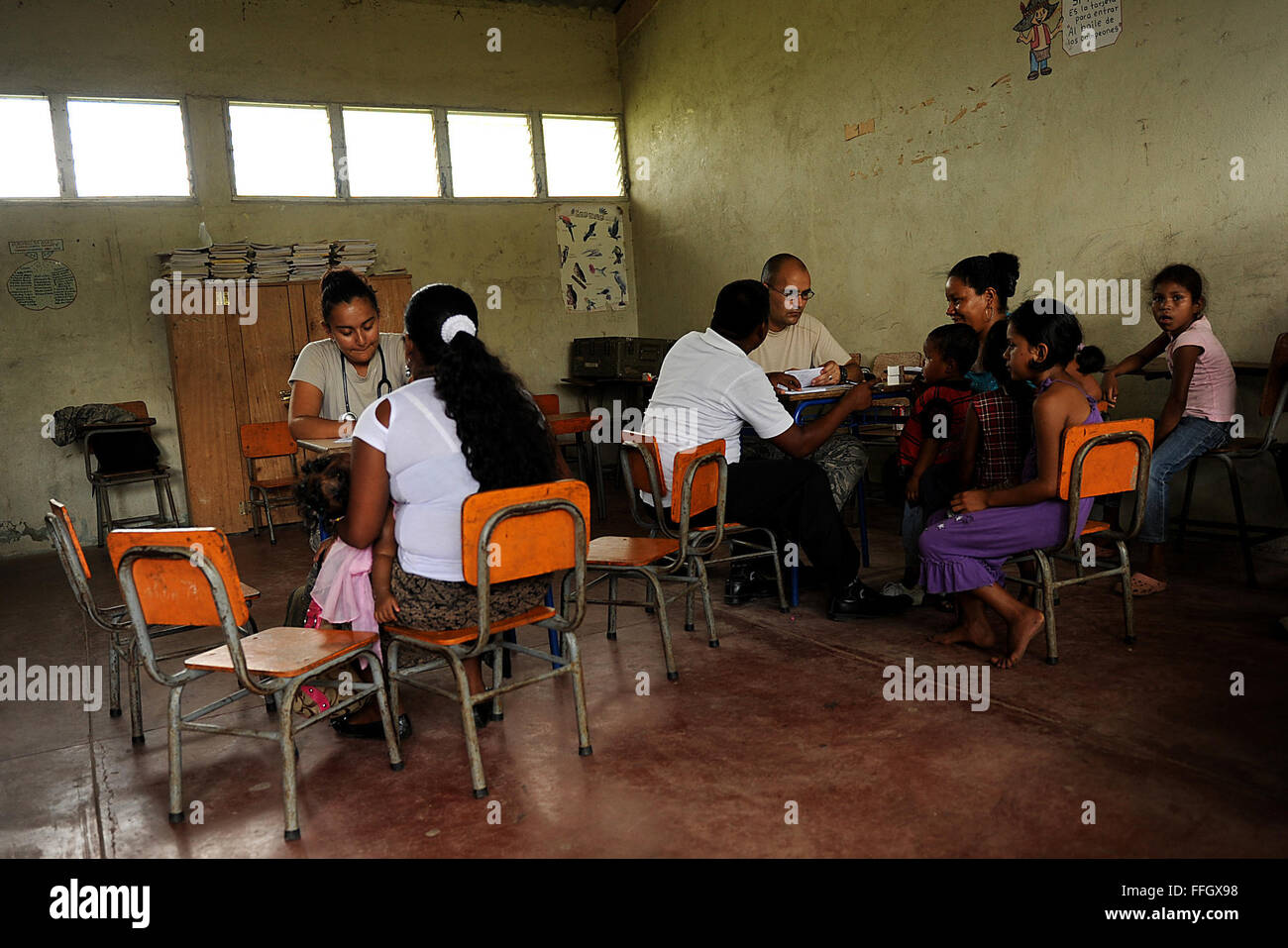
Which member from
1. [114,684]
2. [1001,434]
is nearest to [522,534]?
[114,684]

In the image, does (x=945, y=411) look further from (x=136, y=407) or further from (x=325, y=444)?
(x=136, y=407)

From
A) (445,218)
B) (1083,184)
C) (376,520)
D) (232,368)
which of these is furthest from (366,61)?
(376,520)

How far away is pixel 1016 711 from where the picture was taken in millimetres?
2574

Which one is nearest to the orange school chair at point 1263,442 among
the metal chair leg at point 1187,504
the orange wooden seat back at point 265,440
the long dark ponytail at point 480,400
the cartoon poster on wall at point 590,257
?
the metal chair leg at point 1187,504

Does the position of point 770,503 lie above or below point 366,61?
below

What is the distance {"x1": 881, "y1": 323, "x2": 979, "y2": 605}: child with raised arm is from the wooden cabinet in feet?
15.9

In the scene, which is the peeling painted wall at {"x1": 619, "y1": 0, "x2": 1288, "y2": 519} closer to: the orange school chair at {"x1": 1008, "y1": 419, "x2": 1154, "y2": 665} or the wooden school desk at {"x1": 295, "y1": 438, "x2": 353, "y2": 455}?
the orange school chair at {"x1": 1008, "y1": 419, "x2": 1154, "y2": 665}

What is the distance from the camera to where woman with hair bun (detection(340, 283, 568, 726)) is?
2.28 metres

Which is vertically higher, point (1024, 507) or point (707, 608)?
point (1024, 507)

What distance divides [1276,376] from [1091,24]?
2004 millimetres

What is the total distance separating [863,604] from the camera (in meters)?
3.60

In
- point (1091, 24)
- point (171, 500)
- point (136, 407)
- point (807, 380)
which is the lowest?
point (171, 500)

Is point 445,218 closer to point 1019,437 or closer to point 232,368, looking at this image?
point 232,368
